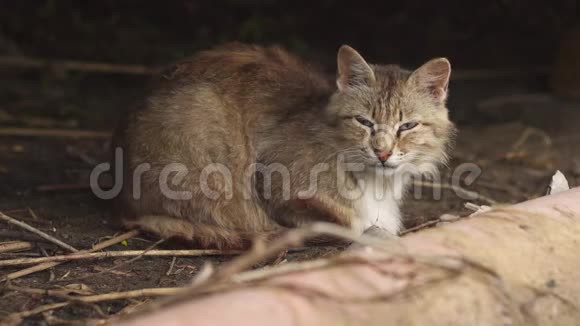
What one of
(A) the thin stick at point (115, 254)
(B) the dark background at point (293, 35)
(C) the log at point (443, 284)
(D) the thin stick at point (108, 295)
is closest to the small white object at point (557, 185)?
(C) the log at point (443, 284)

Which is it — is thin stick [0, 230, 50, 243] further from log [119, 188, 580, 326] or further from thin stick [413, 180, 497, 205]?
thin stick [413, 180, 497, 205]

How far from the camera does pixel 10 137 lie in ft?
20.0

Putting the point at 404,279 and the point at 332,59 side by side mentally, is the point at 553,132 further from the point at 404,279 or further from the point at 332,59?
the point at 404,279

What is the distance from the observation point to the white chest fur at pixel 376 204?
4.31 m

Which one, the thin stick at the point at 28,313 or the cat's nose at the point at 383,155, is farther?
the cat's nose at the point at 383,155

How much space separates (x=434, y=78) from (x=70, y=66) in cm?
→ 410

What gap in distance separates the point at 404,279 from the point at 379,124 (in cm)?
163

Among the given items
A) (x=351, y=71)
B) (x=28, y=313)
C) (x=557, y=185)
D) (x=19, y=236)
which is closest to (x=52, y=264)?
(x=19, y=236)

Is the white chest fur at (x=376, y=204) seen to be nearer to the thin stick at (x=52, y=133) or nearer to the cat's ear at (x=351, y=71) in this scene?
the cat's ear at (x=351, y=71)

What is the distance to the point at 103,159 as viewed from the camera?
5.81 metres

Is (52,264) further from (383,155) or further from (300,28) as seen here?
(300,28)

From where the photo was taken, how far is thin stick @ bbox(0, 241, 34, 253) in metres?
3.93

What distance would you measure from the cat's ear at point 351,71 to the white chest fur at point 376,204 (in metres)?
0.49

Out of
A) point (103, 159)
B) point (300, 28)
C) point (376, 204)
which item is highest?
point (300, 28)
